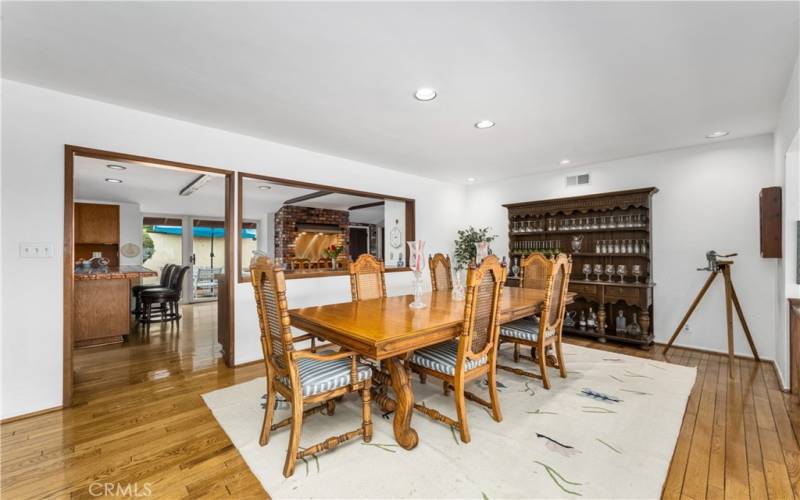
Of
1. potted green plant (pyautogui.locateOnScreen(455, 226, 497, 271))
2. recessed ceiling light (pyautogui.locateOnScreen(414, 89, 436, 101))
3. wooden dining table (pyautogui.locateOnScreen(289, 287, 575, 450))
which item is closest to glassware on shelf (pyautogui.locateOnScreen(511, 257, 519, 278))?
potted green plant (pyautogui.locateOnScreen(455, 226, 497, 271))

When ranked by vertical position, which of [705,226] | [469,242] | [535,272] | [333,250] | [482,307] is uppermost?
[705,226]

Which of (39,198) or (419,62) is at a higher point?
(419,62)

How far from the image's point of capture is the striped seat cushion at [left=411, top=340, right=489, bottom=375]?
7.26 ft

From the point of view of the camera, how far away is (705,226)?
159 inches

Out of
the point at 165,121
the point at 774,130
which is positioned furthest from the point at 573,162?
the point at 165,121

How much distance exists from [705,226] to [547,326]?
8.84 feet

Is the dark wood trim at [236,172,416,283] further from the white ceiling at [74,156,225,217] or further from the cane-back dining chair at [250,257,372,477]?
the cane-back dining chair at [250,257,372,477]

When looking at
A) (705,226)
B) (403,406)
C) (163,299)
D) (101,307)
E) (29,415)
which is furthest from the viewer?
(163,299)

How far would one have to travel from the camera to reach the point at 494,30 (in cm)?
194

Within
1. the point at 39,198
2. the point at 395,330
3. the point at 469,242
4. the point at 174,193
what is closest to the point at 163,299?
the point at 174,193

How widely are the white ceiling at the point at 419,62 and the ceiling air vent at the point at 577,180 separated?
4.51 feet

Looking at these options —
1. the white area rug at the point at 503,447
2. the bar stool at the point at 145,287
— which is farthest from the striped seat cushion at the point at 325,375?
the bar stool at the point at 145,287

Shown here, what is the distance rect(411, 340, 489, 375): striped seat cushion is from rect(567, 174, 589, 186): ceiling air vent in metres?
3.68

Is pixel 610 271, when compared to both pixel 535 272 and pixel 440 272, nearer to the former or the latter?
pixel 535 272
